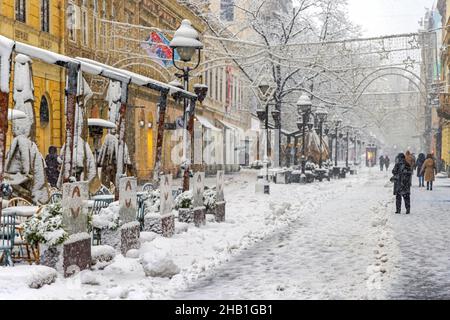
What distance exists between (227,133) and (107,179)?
41.0m

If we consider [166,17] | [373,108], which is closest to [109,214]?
[166,17]

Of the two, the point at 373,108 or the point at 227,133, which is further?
the point at 373,108

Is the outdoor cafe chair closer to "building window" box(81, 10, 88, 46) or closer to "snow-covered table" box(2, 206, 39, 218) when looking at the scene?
"snow-covered table" box(2, 206, 39, 218)

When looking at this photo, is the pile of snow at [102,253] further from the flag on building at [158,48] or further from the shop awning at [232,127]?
the shop awning at [232,127]

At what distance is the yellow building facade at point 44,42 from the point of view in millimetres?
23406

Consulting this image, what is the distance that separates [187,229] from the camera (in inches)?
564

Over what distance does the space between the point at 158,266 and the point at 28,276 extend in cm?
181

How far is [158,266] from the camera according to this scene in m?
9.30

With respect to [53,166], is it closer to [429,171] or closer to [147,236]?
[147,236]

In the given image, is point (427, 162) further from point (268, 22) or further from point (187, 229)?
point (187, 229)

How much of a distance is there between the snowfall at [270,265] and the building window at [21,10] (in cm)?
1082

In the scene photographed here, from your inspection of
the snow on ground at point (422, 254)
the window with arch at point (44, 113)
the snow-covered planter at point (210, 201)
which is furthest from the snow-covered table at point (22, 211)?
the window with arch at point (44, 113)

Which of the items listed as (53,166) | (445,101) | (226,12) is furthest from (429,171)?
(226,12)
